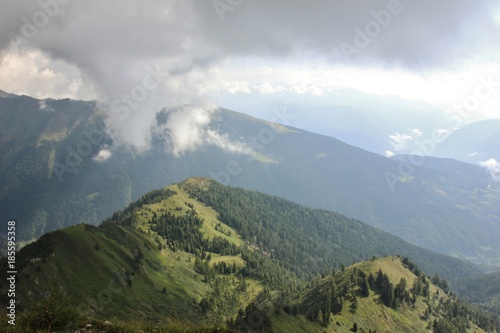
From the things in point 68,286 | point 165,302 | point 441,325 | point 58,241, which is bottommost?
point 441,325

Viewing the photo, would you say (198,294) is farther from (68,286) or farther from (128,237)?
(68,286)

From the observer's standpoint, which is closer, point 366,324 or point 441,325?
point 366,324

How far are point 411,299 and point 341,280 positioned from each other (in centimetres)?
3402

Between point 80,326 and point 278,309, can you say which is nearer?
point 80,326

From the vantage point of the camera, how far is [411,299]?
579 ft

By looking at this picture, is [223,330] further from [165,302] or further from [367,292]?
[367,292]

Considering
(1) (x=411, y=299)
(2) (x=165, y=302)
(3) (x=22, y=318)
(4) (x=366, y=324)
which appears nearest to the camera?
(3) (x=22, y=318)

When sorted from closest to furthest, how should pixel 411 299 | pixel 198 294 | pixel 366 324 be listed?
pixel 366 324
pixel 411 299
pixel 198 294

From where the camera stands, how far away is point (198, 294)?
190125mm

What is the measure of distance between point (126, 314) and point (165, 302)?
4139cm

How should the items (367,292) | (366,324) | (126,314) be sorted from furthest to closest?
(367,292), (366,324), (126,314)

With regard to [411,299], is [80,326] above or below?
above

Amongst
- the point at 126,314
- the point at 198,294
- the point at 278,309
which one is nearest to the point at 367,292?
the point at 278,309

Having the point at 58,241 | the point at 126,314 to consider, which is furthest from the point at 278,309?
the point at 58,241
